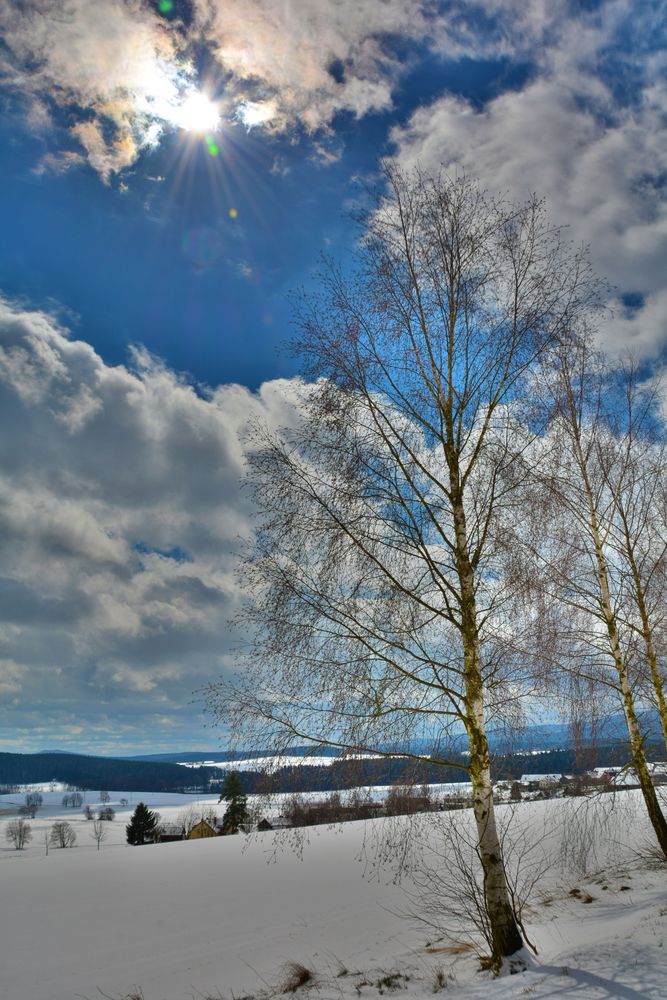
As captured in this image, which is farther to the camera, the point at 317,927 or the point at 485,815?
the point at 317,927

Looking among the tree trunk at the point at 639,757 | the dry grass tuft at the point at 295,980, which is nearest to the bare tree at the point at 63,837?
the dry grass tuft at the point at 295,980

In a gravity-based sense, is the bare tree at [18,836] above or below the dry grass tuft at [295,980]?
below

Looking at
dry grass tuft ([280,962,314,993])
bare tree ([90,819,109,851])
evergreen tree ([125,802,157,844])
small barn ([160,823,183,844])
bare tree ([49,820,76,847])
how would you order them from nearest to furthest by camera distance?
dry grass tuft ([280,962,314,993]) → evergreen tree ([125,802,157,844]) → small barn ([160,823,183,844]) → bare tree ([49,820,76,847]) → bare tree ([90,819,109,851])

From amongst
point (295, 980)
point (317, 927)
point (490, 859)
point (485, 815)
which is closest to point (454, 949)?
point (295, 980)

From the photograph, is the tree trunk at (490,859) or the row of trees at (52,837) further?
the row of trees at (52,837)

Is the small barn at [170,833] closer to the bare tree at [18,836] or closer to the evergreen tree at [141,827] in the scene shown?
the evergreen tree at [141,827]

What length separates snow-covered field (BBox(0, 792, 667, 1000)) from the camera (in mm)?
6570

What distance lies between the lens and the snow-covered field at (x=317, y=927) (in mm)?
6570

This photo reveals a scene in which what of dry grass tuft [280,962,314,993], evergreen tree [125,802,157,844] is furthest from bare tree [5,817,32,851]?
dry grass tuft [280,962,314,993]

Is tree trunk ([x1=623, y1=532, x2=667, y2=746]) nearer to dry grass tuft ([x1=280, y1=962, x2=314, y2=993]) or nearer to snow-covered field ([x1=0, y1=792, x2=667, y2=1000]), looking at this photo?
snow-covered field ([x1=0, y1=792, x2=667, y2=1000])

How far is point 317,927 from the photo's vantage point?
18516 millimetres

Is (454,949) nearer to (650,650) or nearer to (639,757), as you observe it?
(639,757)

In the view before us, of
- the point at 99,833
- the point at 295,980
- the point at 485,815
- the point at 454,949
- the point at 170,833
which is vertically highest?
the point at 485,815

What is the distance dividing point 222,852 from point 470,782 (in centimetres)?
4296
